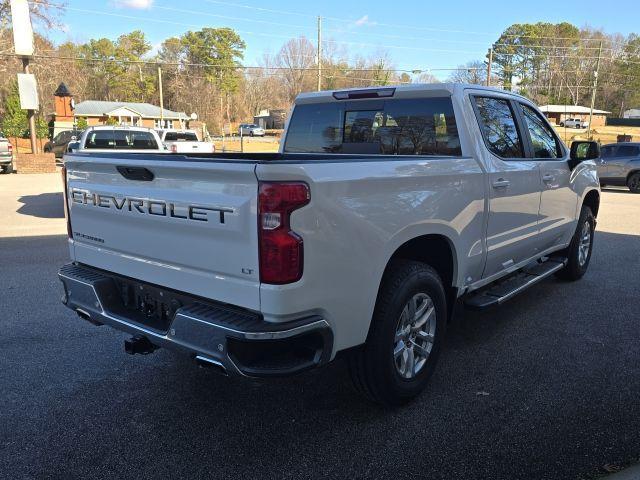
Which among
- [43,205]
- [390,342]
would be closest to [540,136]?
[390,342]

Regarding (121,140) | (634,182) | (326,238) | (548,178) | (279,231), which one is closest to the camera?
(279,231)

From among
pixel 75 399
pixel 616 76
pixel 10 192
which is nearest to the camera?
pixel 75 399

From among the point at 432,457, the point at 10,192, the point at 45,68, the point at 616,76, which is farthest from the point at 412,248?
the point at 616,76

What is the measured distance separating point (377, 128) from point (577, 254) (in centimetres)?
336

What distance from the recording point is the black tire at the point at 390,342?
3.08m

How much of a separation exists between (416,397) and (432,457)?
25.8 inches

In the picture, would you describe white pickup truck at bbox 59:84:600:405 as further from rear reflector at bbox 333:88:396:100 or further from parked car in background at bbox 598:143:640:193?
parked car in background at bbox 598:143:640:193

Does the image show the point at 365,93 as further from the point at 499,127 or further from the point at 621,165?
the point at 621,165

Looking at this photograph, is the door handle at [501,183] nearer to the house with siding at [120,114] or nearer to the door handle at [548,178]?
the door handle at [548,178]

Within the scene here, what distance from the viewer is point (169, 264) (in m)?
2.91

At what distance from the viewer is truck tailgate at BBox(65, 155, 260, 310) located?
253cm

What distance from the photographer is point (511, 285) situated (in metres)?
4.69

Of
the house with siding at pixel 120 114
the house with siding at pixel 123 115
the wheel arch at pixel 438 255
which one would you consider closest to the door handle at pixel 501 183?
the wheel arch at pixel 438 255

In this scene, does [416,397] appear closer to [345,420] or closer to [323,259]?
[345,420]
